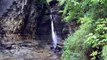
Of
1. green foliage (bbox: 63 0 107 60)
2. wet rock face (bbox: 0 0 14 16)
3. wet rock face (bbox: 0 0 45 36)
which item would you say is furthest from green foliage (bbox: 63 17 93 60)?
wet rock face (bbox: 0 0 14 16)

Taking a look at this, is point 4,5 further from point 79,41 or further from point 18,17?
point 79,41

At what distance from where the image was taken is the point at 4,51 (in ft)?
31.3

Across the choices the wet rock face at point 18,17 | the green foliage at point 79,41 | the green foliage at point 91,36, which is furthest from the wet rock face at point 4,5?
the green foliage at point 79,41

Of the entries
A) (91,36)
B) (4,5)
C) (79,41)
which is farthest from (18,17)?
(91,36)

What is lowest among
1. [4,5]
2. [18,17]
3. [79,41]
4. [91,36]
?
[79,41]

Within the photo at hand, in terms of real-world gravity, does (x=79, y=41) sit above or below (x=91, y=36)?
below

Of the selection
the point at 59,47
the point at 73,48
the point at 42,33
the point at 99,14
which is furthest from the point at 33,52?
Answer: the point at 99,14

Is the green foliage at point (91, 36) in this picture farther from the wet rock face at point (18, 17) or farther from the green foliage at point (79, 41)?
the wet rock face at point (18, 17)

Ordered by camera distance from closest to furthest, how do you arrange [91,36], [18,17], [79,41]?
[91,36], [79,41], [18,17]

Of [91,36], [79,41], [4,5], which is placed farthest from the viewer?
[4,5]

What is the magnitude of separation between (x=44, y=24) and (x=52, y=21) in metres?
0.39

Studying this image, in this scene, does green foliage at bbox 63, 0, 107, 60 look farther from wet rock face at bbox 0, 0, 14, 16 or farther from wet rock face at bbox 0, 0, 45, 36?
wet rock face at bbox 0, 0, 14, 16

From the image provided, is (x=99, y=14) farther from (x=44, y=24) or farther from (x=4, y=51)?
(x=44, y=24)

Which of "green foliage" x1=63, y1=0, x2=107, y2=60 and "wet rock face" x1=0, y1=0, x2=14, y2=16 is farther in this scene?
"wet rock face" x1=0, y1=0, x2=14, y2=16
